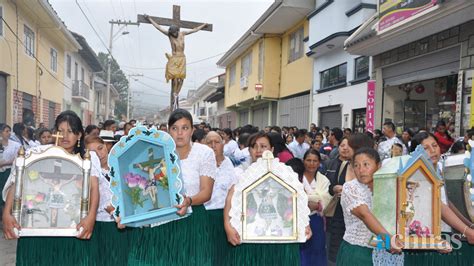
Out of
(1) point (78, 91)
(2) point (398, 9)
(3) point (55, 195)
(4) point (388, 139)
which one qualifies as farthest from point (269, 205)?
(1) point (78, 91)

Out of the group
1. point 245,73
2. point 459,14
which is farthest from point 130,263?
point 245,73

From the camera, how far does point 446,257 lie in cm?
279

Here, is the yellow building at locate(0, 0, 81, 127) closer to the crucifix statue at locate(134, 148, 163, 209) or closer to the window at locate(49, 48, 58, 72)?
the window at locate(49, 48, 58, 72)

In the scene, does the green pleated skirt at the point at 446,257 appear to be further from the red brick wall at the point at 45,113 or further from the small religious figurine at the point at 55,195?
the red brick wall at the point at 45,113

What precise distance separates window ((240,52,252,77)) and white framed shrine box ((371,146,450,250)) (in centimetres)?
1820

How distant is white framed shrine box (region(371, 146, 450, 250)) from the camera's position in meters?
2.17

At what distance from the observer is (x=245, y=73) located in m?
21.6

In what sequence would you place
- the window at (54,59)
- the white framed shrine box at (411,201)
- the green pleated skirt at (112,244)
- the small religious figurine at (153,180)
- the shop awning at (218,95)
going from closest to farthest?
the white framed shrine box at (411,201) < the small religious figurine at (153,180) < the green pleated skirt at (112,244) < the window at (54,59) < the shop awning at (218,95)

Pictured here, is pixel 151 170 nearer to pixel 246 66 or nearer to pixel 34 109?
pixel 34 109

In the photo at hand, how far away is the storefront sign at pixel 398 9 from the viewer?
6.72 m

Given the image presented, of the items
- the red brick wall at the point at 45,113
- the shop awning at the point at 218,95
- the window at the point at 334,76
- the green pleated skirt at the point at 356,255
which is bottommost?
the green pleated skirt at the point at 356,255

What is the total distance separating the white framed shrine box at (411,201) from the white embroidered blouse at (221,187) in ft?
4.48

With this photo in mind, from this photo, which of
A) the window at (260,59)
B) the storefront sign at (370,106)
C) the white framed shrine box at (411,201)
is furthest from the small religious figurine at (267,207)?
the window at (260,59)

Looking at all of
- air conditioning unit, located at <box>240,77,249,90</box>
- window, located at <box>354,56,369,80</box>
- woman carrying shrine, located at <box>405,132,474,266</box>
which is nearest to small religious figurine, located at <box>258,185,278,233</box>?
woman carrying shrine, located at <box>405,132,474,266</box>
